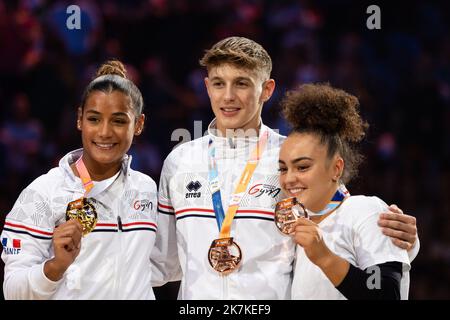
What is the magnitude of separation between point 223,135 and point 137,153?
2967 millimetres

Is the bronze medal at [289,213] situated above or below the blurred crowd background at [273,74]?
below

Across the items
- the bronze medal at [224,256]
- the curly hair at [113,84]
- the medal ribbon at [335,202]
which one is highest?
the curly hair at [113,84]

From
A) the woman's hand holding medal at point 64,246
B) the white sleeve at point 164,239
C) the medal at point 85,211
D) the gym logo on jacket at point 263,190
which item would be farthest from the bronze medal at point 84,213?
the gym logo on jacket at point 263,190

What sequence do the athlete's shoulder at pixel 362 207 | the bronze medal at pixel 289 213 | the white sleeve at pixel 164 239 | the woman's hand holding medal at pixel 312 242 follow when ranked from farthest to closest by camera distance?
the white sleeve at pixel 164 239, the athlete's shoulder at pixel 362 207, the bronze medal at pixel 289 213, the woman's hand holding medal at pixel 312 242

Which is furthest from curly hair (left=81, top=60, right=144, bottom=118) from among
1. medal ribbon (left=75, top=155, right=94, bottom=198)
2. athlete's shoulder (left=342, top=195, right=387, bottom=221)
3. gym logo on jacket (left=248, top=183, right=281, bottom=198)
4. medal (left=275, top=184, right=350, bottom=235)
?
athlete's shoulder (left=342, top=195, right=387, bottom=221)

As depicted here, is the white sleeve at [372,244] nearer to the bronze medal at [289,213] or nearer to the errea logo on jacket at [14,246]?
the bronze medal at [289,213]

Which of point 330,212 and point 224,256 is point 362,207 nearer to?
point 330,212

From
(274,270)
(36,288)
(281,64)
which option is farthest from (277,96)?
(36,288)

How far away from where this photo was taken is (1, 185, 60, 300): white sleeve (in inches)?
128

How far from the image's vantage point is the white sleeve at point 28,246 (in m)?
3.26

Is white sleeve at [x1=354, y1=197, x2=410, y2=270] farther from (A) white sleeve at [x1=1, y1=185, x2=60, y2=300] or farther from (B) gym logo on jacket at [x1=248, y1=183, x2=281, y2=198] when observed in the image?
(A) white sleeve at [x1=1, y1=185, x2=60, y2=300]

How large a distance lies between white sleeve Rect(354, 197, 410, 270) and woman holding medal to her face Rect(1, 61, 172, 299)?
985 mm

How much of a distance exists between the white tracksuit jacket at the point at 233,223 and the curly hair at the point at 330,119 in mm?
308

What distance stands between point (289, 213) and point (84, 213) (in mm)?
905
